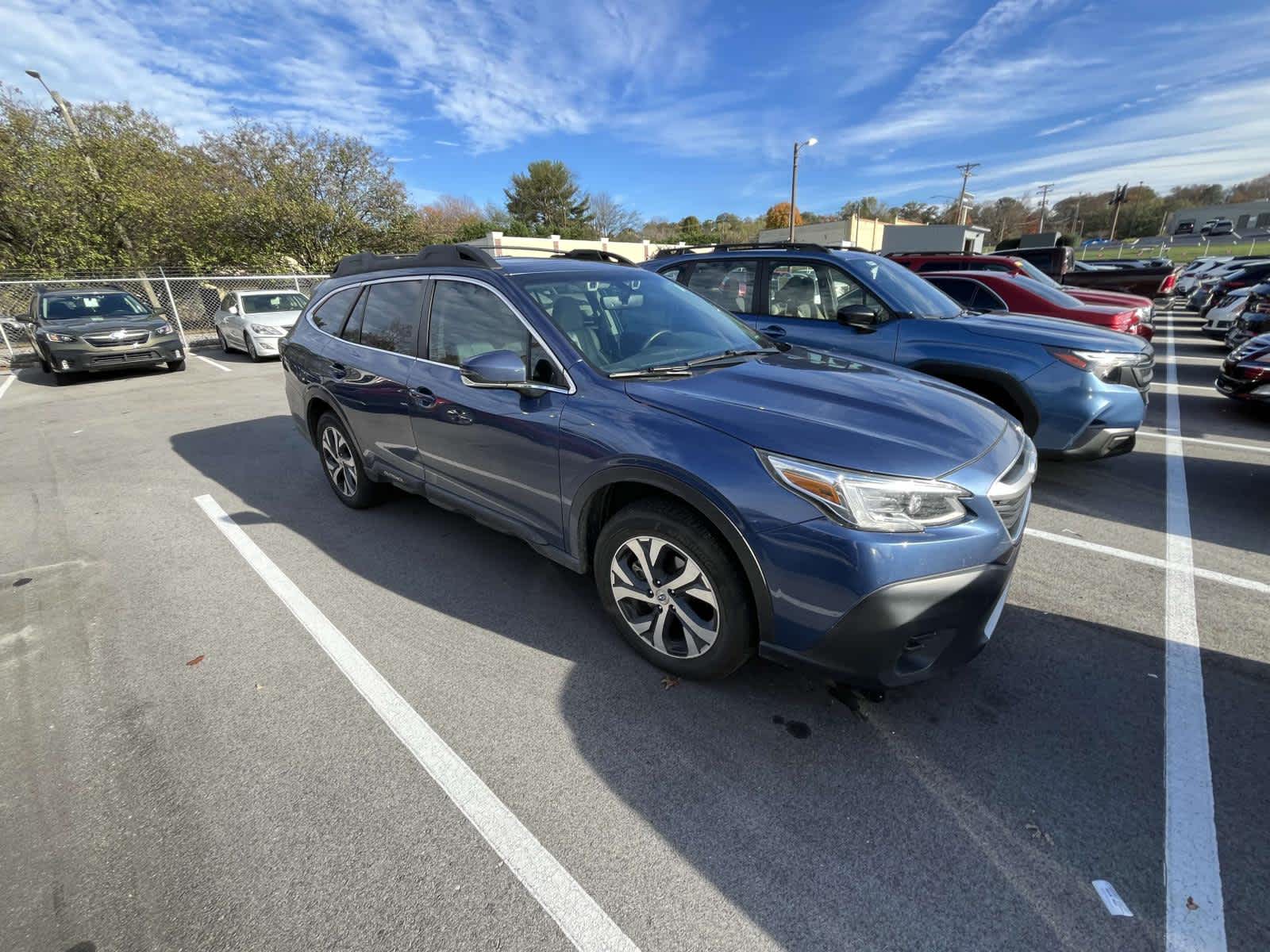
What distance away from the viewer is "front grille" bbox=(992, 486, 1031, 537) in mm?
2105

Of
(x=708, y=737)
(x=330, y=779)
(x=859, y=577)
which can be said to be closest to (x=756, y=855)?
(x=708, y=737)

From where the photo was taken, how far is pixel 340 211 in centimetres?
2314

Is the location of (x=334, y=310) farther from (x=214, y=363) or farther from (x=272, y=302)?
(x=272, y=302)

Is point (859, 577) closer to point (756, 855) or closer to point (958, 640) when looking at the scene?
point (958, 640)

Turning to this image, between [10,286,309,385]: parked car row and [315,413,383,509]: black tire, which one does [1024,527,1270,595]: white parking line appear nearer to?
[315,413,383,509]: black tire

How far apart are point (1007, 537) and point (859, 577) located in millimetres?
659

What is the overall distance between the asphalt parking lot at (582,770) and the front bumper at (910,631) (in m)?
0.37

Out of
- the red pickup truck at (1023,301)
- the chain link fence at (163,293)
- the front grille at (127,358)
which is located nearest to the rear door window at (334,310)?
the red pickup truck at (1023,301)

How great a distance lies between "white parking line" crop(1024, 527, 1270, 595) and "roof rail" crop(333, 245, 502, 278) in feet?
11.4

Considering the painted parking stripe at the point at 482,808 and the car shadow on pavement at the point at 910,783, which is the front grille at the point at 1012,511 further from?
the painted parking stripe at the point at 482,808

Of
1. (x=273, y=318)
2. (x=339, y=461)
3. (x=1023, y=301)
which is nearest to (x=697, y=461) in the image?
(x=339, y=461)

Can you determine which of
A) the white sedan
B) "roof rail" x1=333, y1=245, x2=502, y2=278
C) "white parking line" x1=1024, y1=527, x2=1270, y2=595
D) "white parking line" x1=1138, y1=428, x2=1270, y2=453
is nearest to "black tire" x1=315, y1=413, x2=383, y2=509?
"roof rail" x1=333, y1=245, x2=502, y2=278

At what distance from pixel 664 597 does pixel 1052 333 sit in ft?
13.2

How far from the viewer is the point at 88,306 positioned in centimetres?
1058
